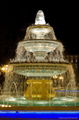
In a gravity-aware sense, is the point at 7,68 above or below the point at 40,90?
above

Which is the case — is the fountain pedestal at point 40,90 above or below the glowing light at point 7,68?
below

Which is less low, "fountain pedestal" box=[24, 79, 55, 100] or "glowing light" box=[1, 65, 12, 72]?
"glowing light" box=[1, 65, 12, 72]

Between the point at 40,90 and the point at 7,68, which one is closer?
the point at 40,90

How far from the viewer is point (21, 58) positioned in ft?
61.9

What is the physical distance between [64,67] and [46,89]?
5.06 feet

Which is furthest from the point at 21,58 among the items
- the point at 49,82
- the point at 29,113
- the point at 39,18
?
the point at 29,113

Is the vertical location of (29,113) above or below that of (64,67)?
below
